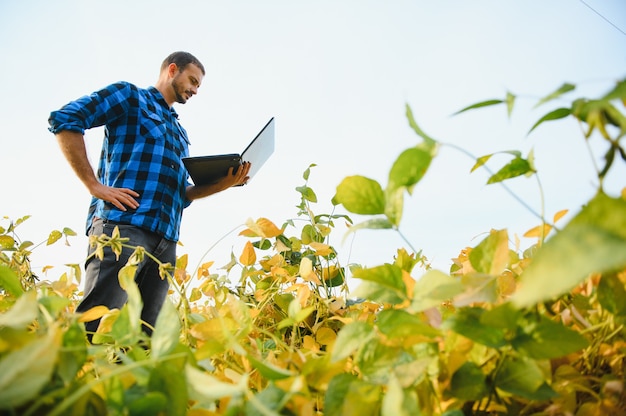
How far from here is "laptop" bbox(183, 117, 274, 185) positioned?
144 centimetres

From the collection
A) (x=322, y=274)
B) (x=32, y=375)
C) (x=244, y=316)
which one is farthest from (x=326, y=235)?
(x=32, y=375)

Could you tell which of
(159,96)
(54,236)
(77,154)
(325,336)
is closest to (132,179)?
(77,154)

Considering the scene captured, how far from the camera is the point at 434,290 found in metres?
0.17

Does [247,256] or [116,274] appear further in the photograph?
[116,274]

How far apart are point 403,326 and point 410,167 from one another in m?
0.08

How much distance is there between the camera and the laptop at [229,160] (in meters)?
1.44

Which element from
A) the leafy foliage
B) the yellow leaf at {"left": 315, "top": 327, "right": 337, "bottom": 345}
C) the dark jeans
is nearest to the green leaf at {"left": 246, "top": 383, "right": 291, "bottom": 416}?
the leafy foliage

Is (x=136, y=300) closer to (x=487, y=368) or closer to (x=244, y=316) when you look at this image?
(x=244, y=316)

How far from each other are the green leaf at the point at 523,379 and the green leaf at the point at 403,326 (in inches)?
1.7

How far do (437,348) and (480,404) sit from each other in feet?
0.13

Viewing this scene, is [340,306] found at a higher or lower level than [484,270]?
lower

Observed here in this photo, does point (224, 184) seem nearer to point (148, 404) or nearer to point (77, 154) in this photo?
point (77, 154)

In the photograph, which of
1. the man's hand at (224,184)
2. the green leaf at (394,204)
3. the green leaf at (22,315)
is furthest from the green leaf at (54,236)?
the man's hand at (224,184)

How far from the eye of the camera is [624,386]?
0.18 metres
